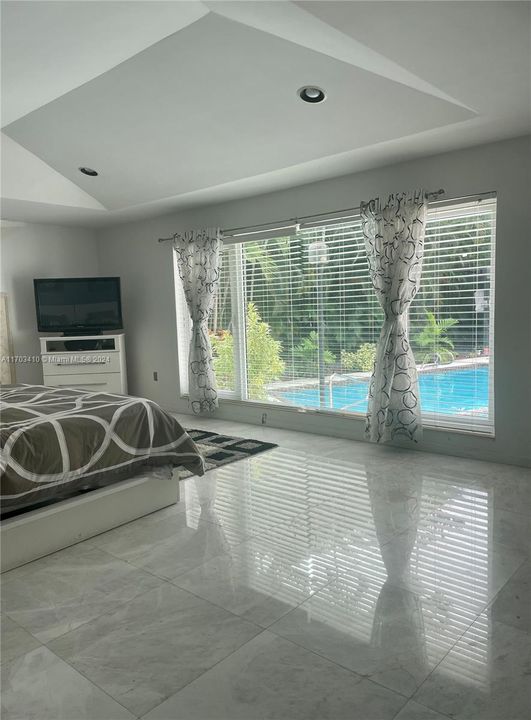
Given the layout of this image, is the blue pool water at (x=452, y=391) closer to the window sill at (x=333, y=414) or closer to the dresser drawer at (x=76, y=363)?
the window sill at (x=333, y=414)

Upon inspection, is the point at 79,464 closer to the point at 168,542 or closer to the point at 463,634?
the point at 168,542

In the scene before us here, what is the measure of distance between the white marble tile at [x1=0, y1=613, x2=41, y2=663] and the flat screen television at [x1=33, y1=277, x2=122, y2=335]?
183 inches

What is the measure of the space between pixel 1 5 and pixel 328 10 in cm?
166

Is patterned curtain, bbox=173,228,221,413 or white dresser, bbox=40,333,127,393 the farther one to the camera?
white dresser, bbox=40,333,127,393

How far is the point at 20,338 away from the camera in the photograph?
6.46 meters

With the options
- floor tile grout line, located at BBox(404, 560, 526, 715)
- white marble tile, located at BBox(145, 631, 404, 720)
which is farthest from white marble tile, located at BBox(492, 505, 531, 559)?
white marble tile, located at BBox(145, 631, 404, 720)

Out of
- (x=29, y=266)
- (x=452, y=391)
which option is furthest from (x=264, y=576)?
(x=29, y=266)

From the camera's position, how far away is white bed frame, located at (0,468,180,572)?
2592mm

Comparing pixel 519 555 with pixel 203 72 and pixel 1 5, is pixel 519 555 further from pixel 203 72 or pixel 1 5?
pixel 1 5

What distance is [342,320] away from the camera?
493 cm

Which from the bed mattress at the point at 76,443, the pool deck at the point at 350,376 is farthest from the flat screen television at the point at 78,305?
the bed mattress at the point at 76,443

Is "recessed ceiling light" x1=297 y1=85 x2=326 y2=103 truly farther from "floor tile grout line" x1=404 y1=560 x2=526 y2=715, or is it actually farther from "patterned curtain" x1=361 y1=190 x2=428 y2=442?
"floor tile grout line" x1=404 y1=560 x2=526 y2=715

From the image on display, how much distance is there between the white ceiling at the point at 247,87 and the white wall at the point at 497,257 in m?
0.19

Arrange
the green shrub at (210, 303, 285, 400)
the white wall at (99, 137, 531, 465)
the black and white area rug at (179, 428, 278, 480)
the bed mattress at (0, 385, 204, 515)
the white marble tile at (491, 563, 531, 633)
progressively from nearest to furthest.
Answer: the white marble tile at (491, 563, 531, 633), the bed mattress at (0, 385, 204, 515), the white wall at (99, 137, 531, 465), the black and white area rug at (179, 428, 278, 480), the green shrub at (210, 303, 285, 400)
